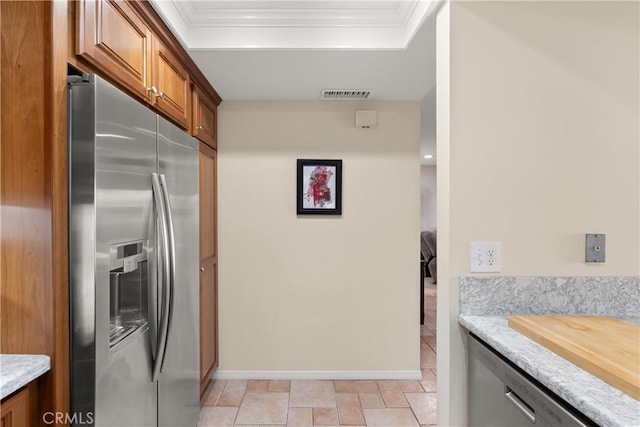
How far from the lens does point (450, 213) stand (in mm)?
1310

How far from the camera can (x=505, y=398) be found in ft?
3.43

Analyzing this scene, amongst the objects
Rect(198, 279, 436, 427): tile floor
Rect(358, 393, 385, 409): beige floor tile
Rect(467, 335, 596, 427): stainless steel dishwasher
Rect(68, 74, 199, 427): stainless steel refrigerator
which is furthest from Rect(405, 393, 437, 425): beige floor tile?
Rect(68, 74, 199, 427): stainless steel refrigerator

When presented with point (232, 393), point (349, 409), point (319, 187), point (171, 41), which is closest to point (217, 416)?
point (232, 393)

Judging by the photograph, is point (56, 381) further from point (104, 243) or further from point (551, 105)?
point (551, 105)

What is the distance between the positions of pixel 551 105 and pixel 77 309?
191 cm

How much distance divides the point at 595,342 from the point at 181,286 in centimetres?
176

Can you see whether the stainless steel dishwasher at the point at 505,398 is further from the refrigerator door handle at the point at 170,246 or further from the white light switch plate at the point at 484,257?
the refrigerator door handle at the point at 170,246

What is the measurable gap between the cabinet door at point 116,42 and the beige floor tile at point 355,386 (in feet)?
7.83

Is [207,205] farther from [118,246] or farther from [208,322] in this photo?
[118,246]

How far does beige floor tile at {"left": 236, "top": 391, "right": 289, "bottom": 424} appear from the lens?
2.13 m

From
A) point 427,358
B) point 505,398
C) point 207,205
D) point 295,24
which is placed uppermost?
point 295,24

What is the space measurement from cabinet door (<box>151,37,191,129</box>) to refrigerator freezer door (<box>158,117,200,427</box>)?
14 cm

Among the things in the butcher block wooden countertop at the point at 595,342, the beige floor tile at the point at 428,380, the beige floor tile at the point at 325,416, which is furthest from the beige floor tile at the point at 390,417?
the butcher block wooden countertop at the point at 595,342

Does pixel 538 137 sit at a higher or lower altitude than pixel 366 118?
lower
